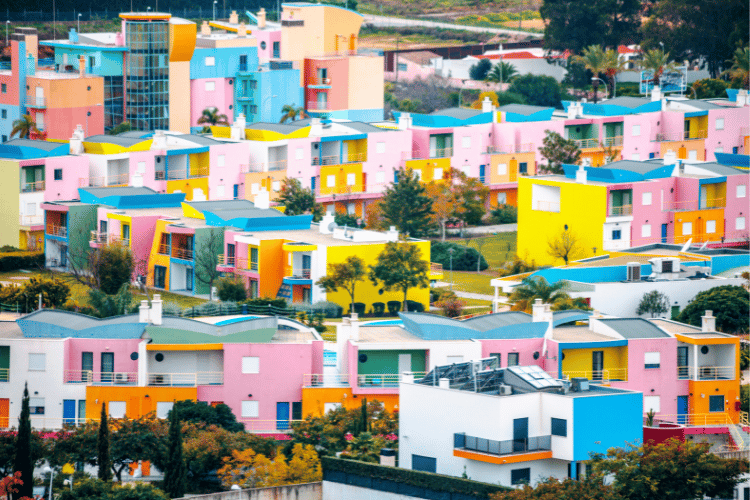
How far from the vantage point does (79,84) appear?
126 m

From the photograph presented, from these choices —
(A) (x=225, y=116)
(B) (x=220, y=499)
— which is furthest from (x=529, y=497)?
(A) (x=225, y=116)

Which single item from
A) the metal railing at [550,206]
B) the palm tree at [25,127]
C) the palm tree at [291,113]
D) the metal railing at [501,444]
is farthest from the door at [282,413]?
the palm tree at [291,113]

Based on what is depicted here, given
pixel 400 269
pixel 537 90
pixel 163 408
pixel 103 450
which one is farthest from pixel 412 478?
pixel 537 90

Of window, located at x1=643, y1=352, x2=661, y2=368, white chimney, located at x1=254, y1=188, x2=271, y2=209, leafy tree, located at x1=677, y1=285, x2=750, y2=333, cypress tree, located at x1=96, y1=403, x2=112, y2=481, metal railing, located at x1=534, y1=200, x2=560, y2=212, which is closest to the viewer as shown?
cypress tree, located at x1=96, y1=403, x2=112, y2=481

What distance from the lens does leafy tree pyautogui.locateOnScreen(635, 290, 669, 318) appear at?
79.9 m

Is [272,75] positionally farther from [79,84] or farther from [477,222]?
[477,222]

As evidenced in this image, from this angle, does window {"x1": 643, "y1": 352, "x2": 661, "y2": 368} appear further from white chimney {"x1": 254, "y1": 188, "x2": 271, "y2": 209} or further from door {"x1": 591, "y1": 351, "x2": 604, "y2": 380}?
white chimney {"x1": 254, "y1": 188, "x2": 271, "y2": 209}

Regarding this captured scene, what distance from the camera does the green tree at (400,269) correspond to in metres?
85.1

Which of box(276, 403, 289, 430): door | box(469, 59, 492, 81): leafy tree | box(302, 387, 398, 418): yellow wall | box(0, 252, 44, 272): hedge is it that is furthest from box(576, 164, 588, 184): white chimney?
box(469, 59, 492, 81): leafy tree

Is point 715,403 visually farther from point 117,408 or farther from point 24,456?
point 24,456

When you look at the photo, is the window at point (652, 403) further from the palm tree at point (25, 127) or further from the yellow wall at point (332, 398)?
the palm tree at point (25, 127)

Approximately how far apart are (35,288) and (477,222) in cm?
3880

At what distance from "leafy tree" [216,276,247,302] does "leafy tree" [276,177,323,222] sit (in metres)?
16.8

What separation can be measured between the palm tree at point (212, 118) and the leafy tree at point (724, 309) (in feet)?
183
